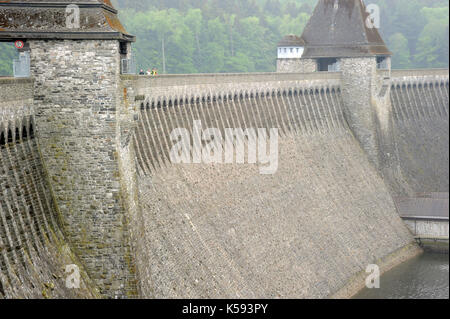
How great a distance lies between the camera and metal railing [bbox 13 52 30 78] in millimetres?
28484

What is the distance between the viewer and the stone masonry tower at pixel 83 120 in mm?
28344

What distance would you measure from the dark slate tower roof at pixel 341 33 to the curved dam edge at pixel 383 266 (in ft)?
48.6

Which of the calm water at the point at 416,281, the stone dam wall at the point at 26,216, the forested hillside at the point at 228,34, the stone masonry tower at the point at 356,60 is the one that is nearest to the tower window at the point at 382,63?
the stone masonry tower at the point at 356,60

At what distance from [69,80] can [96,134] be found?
199cm

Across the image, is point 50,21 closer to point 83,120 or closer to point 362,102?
point 83,120

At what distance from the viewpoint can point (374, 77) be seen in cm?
6209

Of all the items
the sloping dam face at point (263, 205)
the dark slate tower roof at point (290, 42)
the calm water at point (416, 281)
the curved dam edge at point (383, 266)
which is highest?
the dark slate tower roof at point (290, 42)

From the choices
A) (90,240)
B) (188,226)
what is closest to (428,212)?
(188,226)

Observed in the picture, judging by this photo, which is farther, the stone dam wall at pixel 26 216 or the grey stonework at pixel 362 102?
the grey stonework at pixel 362 102

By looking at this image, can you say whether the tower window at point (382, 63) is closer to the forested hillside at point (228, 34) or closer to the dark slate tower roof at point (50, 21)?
the forested hillside at point (228, 34)

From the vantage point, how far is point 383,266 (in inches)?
2046

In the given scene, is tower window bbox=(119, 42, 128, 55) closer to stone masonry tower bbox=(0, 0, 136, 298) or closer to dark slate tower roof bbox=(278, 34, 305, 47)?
stone masonry tower bbox=(0, 0, 136, 298)

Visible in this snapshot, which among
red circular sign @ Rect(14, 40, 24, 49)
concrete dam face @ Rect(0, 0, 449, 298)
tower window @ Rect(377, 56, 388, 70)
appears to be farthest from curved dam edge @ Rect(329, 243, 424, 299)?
red circular sign @ Rect(14, 40, 24, 49)

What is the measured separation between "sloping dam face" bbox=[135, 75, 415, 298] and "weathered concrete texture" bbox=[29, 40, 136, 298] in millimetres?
1529
